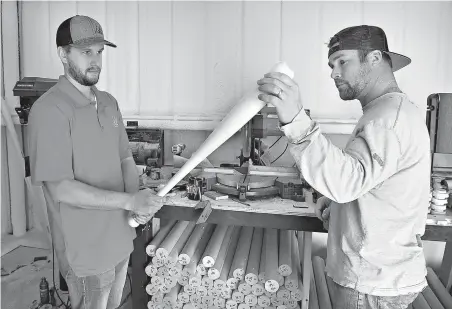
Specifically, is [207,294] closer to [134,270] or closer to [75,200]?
[134,270]

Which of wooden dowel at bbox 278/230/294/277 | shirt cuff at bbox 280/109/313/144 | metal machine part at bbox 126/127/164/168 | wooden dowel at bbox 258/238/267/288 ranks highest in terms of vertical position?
shirt cuff at bbox 280/109/313/144

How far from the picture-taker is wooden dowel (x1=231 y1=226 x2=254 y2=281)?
2.12 m

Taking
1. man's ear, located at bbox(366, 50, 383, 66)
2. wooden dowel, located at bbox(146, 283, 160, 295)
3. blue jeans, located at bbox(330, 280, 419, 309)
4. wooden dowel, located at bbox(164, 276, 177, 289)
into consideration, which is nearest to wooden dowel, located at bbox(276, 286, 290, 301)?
wooden dowel, located at bbox(164, 276, 177, 289)

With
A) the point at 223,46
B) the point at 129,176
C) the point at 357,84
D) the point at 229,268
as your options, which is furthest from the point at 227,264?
the point at 223,46

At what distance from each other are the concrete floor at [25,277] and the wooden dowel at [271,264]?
3.31 ft

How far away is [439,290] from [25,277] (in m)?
2.91

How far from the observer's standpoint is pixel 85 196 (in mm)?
1487

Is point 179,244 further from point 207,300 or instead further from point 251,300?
point 251,300

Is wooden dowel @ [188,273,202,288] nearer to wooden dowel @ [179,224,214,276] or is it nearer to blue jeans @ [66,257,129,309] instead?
wooden dowel @ [179,224,214,276]

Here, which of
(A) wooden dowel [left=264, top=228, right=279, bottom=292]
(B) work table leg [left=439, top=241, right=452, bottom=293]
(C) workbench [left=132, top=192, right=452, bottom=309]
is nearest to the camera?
(C) workbench [left=132, top=192, right=452, bottom=309]

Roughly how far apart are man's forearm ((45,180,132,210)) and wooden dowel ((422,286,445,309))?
1901mm

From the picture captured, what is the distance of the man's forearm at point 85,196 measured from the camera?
1.48 m

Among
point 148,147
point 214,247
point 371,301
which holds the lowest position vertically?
point 214,247

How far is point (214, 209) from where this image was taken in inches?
78.4
